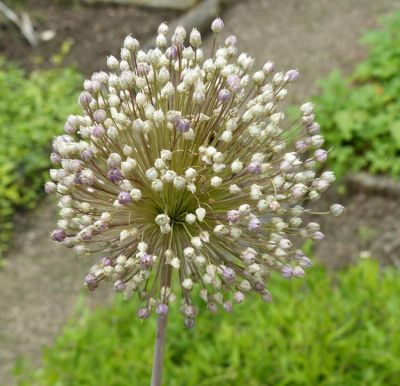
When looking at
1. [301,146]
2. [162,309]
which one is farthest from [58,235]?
[301,146]

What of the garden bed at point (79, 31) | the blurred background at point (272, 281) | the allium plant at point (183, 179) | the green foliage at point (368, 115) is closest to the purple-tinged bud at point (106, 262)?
the allium plant at point (183, 179)

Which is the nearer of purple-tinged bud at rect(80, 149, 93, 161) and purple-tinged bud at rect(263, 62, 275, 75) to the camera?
purple-tinged bud at rect(80, 149, 93, 161)

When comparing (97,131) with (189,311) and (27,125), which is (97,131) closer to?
(189,311)

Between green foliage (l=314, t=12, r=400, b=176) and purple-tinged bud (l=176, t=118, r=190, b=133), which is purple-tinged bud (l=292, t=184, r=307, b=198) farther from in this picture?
green foliage (l=314, t=12, r=400, b=176)

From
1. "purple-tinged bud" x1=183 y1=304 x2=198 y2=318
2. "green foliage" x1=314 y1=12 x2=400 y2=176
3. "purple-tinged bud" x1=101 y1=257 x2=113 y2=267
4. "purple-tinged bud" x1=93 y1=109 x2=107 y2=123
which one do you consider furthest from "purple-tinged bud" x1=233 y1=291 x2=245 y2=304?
"green foliage" x1=314 y1=12 x2=400 y2=176

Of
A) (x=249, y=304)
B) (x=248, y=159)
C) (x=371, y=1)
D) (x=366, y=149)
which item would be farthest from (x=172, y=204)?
(x=371, y=1)

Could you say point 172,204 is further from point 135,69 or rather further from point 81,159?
point 135,69
